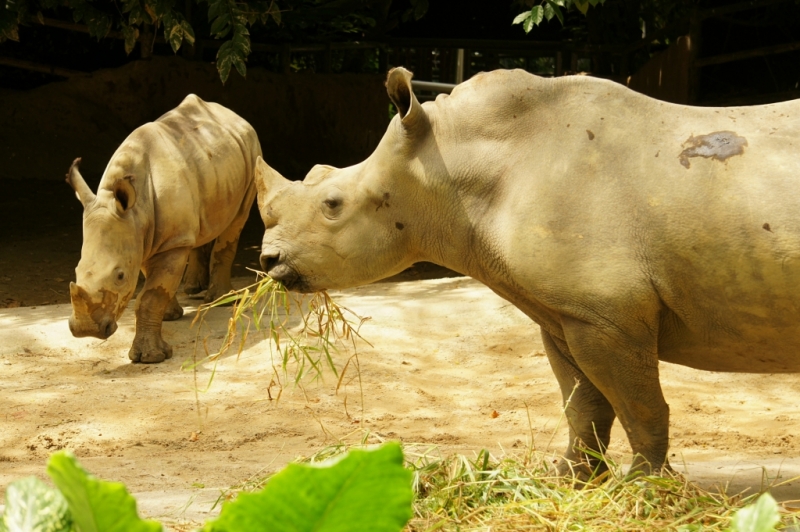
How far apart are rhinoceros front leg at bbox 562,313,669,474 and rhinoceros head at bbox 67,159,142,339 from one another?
4.50 m

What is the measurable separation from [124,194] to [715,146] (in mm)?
5031

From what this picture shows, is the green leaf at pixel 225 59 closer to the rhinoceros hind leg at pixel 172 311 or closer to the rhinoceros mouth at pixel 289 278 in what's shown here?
the rhinoceros hind leg at pixel 172 311

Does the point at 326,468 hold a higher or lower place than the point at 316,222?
higher

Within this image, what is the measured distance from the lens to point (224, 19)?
8.95m

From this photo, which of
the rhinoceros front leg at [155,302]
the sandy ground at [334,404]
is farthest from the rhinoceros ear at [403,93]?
the rhinoceros front leg at [155,302]

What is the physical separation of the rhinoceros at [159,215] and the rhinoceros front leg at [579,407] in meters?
4.09

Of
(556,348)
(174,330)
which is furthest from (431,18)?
(556,348)

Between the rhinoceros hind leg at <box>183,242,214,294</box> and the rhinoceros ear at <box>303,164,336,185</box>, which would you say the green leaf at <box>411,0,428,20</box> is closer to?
the rhinoceros hind leg at <box>183,242,214,294</box>

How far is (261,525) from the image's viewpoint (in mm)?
862

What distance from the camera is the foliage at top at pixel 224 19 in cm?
897

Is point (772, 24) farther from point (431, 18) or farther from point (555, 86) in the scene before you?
point (555, 86)

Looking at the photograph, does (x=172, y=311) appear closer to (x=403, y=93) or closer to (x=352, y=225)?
(x=352, y=225)

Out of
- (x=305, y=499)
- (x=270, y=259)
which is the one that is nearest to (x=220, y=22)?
(x=270, y=259)

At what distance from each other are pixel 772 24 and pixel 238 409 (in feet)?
28.0
